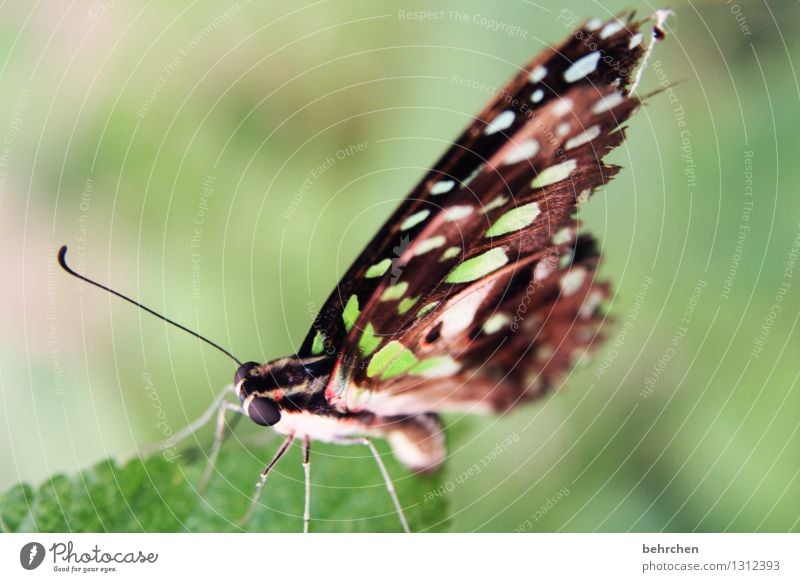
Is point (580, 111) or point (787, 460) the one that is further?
point (787, 460)

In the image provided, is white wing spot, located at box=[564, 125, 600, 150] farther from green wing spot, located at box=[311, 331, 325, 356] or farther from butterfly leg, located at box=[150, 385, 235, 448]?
butterfly leg, located at box=[150, 385, 235, 448]

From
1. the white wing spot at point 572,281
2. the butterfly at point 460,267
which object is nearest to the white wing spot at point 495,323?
the butterfly at point 460,267

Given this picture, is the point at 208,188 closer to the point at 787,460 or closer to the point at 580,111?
the point at 580,111

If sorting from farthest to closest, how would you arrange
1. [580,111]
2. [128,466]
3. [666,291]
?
[666,291] → [128,466] → [580,111]

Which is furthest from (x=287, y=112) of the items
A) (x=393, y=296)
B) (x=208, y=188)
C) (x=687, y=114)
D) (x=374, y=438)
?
(x=687, y=114)

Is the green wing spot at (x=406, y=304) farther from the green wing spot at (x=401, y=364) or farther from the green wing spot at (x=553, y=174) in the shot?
the green wing spot at (x=553, y=174)

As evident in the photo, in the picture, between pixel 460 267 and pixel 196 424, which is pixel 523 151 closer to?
pixel 460 267
